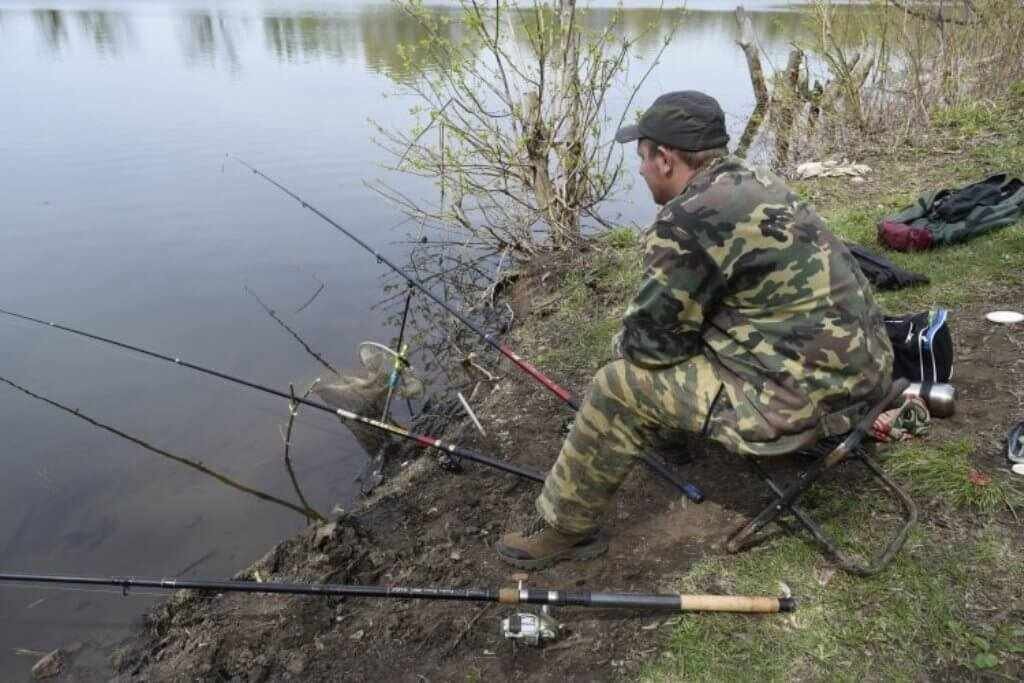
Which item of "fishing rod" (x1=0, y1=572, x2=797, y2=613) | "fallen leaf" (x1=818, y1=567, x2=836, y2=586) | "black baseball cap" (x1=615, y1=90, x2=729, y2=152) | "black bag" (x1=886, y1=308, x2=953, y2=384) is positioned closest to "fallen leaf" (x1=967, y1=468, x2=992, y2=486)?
"black bag" (x1=886, y1=308, x2=953, y2=384)

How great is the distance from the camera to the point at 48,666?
337cm

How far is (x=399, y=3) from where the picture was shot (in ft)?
21.2

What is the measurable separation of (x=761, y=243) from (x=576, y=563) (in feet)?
5.26

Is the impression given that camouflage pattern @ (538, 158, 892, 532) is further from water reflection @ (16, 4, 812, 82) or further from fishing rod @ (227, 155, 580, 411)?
water reflection @ (16, 4, 812, 82)

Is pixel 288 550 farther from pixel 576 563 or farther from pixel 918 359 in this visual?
pixel 918 359

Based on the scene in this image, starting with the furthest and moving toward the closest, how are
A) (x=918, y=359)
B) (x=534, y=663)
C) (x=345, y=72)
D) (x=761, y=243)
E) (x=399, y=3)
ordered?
(x=345, y=72) < (x=399, y=3) < (x=918, y=359) < (x=534, y=663) < (x=761, y=243)

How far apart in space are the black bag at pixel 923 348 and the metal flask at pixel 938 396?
0.07m

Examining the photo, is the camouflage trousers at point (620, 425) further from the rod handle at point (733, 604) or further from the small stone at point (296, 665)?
the small stone at point (296, 665)

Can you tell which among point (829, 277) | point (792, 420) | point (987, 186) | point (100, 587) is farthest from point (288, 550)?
point (987, 186)

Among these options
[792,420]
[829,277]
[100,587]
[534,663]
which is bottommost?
[100,587]

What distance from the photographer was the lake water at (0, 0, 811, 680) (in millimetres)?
4363

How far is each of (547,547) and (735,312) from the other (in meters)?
1.33

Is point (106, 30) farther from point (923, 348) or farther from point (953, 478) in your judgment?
point (953, 478)

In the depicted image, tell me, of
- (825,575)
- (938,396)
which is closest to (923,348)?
(938,396)
